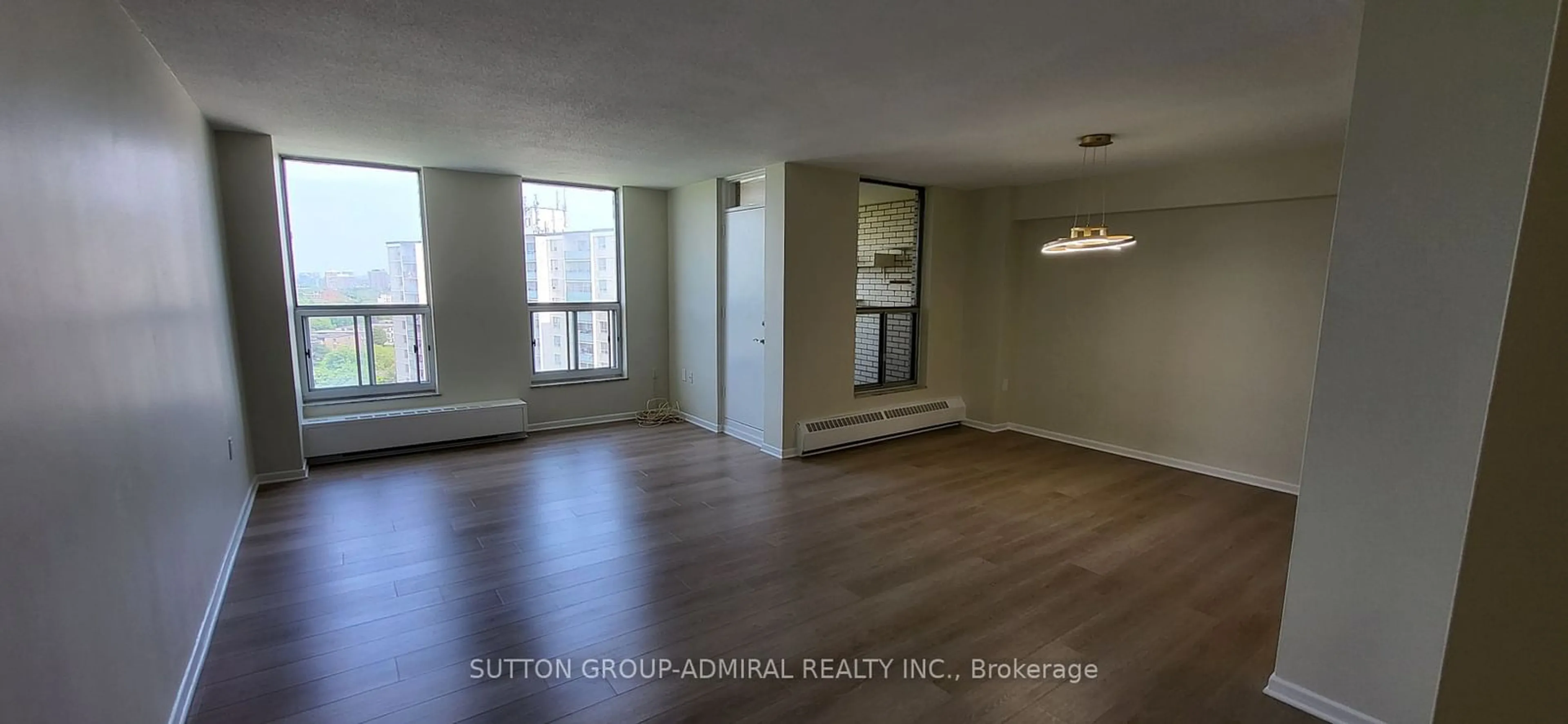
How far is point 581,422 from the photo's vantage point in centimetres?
602

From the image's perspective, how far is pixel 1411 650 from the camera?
6.12 ft

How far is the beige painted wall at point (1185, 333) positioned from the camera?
4289 mm

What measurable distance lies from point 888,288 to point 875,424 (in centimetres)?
155

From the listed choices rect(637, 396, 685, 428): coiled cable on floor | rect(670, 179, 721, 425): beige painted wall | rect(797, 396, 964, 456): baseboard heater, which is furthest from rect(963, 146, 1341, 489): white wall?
rect(637, 396, 685, 428): coiled cable on floor

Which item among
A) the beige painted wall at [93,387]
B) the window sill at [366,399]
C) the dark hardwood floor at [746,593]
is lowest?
the dark hardwood floor at [746,593]

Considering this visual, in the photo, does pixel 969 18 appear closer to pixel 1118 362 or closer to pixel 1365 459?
pixel 1365 459

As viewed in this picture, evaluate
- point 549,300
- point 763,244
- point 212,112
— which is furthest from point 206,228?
point 763,244

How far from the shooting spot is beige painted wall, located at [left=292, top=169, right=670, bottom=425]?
5.16 metres

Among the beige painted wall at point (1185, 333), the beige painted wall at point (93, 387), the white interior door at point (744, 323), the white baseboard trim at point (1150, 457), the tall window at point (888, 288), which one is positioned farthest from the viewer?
the tall window at point (888, 288)

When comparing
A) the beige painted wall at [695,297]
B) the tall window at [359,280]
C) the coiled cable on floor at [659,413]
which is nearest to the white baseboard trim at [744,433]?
the beige painted wall at [695,297]

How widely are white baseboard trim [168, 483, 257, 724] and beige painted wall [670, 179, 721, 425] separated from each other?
11.4 ft

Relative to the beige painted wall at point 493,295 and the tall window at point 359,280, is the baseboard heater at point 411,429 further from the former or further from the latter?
the tall window at point 359,280

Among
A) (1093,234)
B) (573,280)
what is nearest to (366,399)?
(573,280)

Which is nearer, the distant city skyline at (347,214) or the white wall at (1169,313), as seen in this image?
the white wall at (1169,313)
